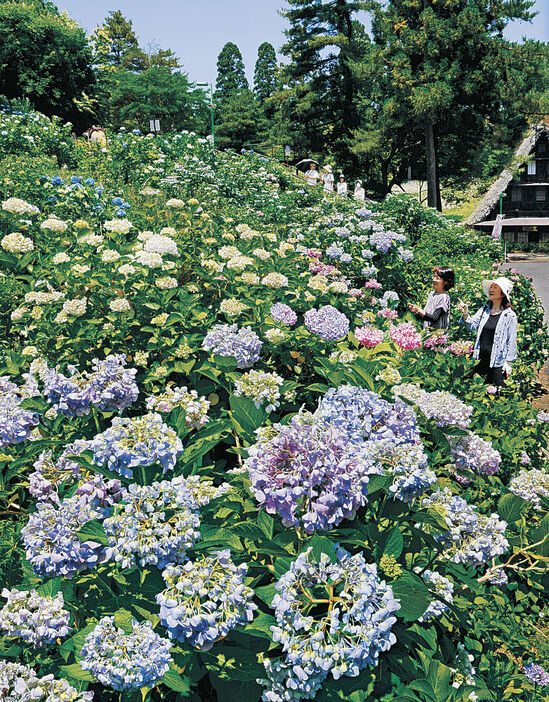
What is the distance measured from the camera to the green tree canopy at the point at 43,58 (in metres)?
23.4

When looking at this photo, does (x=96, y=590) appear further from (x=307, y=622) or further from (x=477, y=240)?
(x=477, y=240)

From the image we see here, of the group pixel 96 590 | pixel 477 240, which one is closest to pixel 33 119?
pixel 477 240

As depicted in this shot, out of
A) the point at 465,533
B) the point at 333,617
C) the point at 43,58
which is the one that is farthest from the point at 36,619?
the point at 43,58

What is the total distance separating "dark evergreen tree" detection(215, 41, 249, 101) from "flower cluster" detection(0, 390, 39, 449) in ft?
220

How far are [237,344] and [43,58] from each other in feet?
91.4

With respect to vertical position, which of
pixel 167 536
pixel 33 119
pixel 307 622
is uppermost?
pixel 33 119

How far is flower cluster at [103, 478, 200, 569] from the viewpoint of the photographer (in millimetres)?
1419

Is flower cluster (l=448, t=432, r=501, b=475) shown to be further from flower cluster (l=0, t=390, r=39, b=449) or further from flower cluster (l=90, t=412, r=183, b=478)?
flower cluster (l=0, t=390, r=39, b=449)

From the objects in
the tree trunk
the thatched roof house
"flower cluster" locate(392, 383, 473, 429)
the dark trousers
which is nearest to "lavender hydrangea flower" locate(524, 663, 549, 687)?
"flower cluster" locate(392, 383, 473, 429)

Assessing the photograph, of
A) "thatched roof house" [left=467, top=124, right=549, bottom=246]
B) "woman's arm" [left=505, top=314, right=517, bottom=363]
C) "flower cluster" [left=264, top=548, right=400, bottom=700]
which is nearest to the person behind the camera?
"flower cluster" [left=264, top=548, right=400, bottom=700]

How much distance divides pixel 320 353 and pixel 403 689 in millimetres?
1647

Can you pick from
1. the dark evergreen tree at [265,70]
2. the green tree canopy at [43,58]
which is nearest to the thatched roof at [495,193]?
the green tree canopy at [43,58]

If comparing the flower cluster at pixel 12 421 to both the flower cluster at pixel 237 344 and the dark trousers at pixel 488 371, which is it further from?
the dark trousers at pixel 488 371

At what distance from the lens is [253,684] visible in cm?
150
